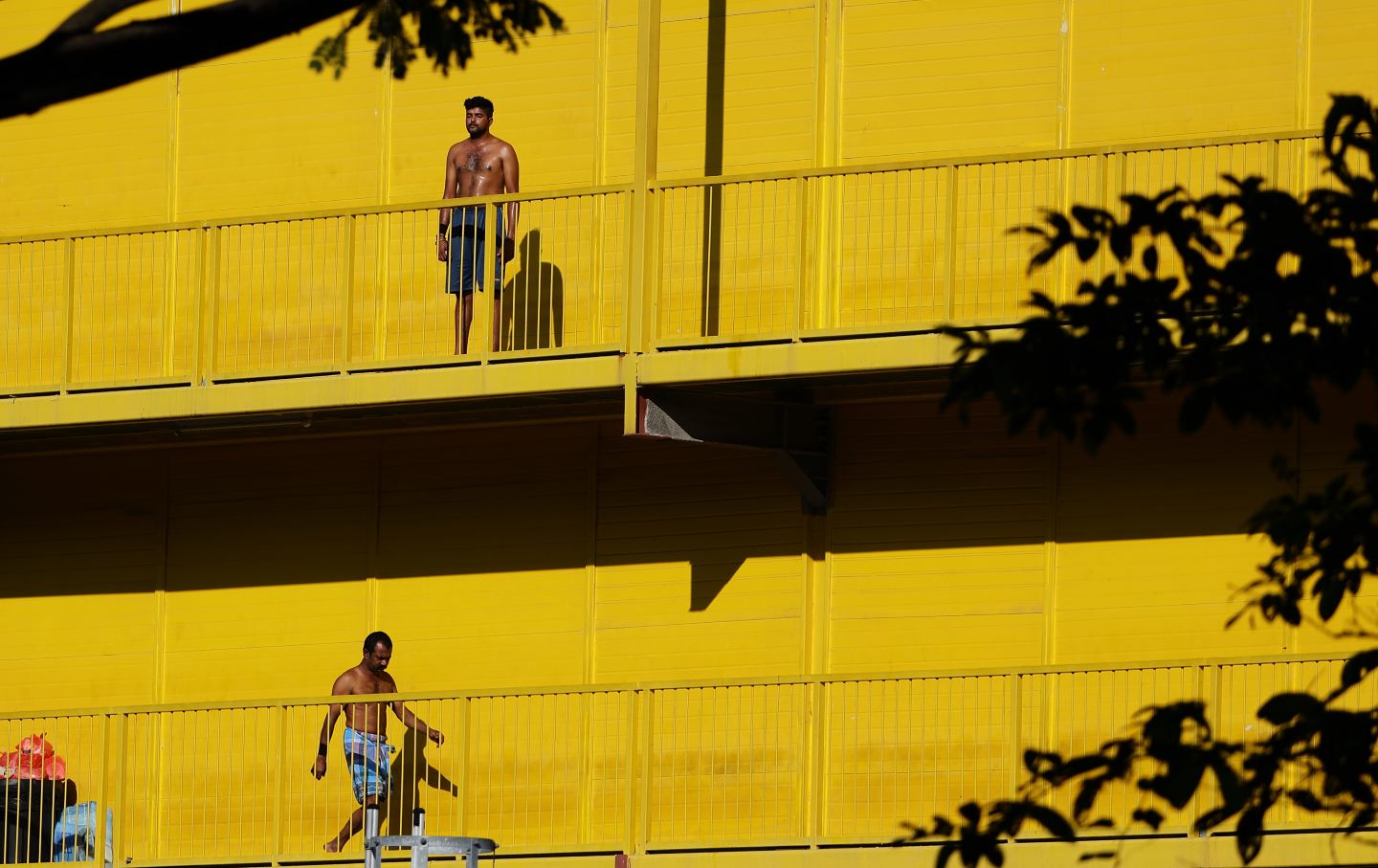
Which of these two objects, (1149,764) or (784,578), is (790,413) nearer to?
(784,578)

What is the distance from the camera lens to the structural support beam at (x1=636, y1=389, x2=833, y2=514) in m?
24.2

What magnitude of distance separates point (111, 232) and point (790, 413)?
499 centimetres

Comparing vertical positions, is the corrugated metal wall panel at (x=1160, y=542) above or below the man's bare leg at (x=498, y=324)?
below

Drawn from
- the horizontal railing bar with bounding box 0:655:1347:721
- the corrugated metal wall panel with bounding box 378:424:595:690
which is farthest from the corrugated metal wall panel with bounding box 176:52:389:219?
the horizontal railing bar with bounding box 0:655:1347:721

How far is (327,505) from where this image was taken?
88.3 feet

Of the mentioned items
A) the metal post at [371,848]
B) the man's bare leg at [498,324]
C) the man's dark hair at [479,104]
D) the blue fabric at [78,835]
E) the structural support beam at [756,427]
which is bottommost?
the blue fabric at [78,835]

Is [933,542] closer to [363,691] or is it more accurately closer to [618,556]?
[618,556]

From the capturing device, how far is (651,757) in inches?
934

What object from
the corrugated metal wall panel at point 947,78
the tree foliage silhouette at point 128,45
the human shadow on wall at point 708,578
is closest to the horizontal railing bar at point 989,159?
the corrugated metal wall panel at point 947,78

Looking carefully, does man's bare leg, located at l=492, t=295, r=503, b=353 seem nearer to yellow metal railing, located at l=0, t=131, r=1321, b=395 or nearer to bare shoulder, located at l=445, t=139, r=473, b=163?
yellow metal railing, located at l=0, t=131, r=1321, b=395

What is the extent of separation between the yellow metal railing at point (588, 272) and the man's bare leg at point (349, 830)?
2.94 meters

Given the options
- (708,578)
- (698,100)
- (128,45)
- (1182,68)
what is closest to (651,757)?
(708,578)

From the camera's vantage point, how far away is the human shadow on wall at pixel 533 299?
25.6m

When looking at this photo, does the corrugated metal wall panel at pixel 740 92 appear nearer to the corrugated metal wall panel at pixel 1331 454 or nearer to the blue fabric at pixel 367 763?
the corrugated metal wall panel at pixel 1331 454
